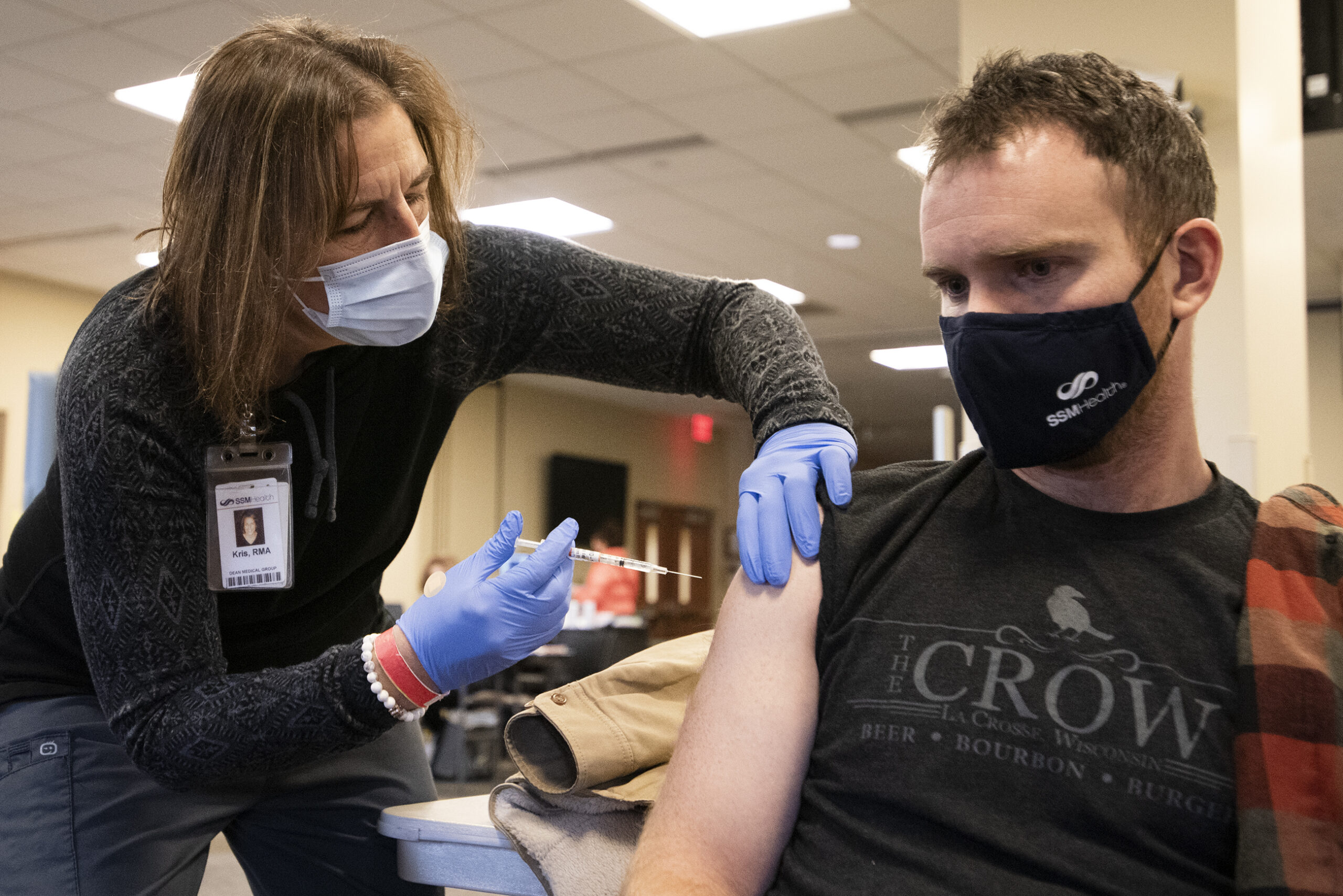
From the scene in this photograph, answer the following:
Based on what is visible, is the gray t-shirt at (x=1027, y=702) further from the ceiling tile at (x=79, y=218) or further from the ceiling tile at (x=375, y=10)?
the ceiling tile at (x=79, y=218)

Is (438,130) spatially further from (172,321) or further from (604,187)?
A: (604,187)

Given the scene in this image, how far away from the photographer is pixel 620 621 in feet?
22.9

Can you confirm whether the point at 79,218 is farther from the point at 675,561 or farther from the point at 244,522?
the point at 675,561

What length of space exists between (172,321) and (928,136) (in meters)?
0.86

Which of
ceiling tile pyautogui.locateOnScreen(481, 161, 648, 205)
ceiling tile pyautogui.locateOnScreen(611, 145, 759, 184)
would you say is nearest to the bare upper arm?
ceiling tile pyautogui.locateOnScreen(611, 145, 759, 184)

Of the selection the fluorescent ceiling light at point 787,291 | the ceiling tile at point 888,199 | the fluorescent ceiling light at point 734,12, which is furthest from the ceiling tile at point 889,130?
the fluorescent ceiling light at point 787,291

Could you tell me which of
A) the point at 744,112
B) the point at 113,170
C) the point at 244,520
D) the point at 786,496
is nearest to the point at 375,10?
the point at 744,112

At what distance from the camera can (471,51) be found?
14.0 feet

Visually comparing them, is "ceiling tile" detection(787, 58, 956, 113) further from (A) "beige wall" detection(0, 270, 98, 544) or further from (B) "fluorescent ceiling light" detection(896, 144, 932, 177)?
(A) "beige wall" detection(0, 270, 98, 544)

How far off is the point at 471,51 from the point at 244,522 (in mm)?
3354

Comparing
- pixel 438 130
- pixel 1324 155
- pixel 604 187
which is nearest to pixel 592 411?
pixel 604 187

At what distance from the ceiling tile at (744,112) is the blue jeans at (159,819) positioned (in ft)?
12.1

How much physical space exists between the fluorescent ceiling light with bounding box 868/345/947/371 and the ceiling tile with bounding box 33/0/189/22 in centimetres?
644

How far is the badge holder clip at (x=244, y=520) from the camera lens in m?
1.33
